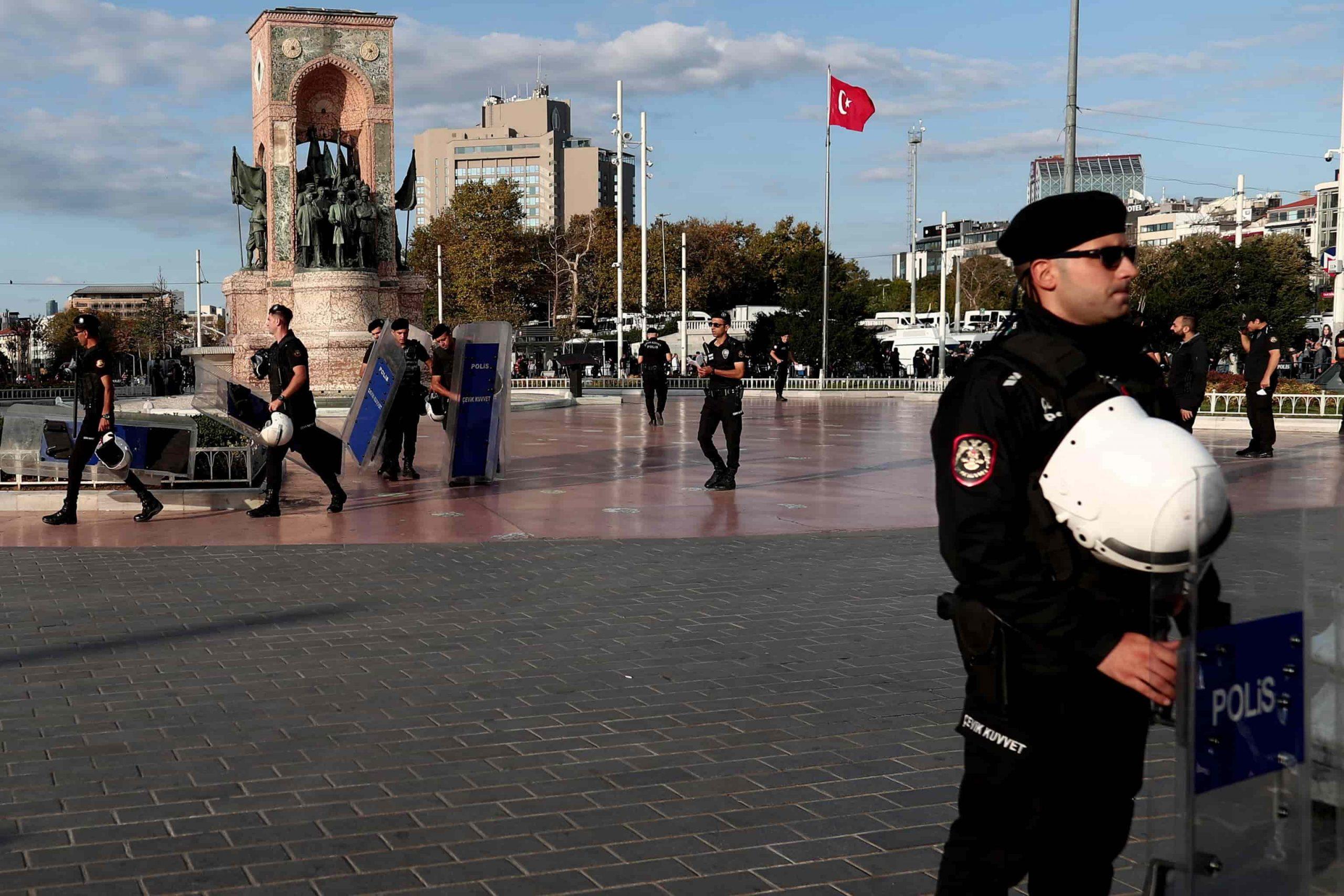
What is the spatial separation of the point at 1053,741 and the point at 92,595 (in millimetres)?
6655

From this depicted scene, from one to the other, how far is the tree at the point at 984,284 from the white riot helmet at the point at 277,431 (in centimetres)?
8571

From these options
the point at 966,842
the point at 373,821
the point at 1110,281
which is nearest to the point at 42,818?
the point at 373,821

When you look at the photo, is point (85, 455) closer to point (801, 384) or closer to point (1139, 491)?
point (1139, 491)

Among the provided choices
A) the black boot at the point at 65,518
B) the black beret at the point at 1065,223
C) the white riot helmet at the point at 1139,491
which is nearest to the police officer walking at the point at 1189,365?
the black boot at the point at 65,518

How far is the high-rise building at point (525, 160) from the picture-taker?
174 metres

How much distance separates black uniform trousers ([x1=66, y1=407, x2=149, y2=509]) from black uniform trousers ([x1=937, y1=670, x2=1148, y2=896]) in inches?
370

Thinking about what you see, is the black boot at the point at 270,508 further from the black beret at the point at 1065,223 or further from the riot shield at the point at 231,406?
the black beret at the point at 1065,223

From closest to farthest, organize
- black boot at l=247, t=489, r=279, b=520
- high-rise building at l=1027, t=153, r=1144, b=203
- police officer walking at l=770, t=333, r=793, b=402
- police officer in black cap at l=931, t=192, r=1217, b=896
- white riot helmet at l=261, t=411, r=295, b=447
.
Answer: police officer in black cap at l=931, t=192, r=1217, b=896 → white riot helmet at l=261, t=411, r=295, b=447 → black boot at l=247, t=489, r=279, b=520 → police officer walking at l=770, t=333, r=793, b=402 → high-rise building at l=1027, t=153, r=1144, b=203

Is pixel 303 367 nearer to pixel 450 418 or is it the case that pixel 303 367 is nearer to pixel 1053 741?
pixel 450 418

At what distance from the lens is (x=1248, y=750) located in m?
2.26

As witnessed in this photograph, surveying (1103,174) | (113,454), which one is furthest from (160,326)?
(1103,174)

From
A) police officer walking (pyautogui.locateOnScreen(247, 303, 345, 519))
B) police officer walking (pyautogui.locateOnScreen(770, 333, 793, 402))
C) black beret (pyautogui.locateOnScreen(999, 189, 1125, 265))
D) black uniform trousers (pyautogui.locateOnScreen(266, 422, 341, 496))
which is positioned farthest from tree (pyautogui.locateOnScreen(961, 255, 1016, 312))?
black beret (pyautogui.locateOnScreen(999, 189, 1125, 265))

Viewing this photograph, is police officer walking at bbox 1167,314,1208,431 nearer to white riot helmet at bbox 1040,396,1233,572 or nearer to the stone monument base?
white riot helmet at bbox 1040,396,1233,572

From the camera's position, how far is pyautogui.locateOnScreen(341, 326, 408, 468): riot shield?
1378cm
